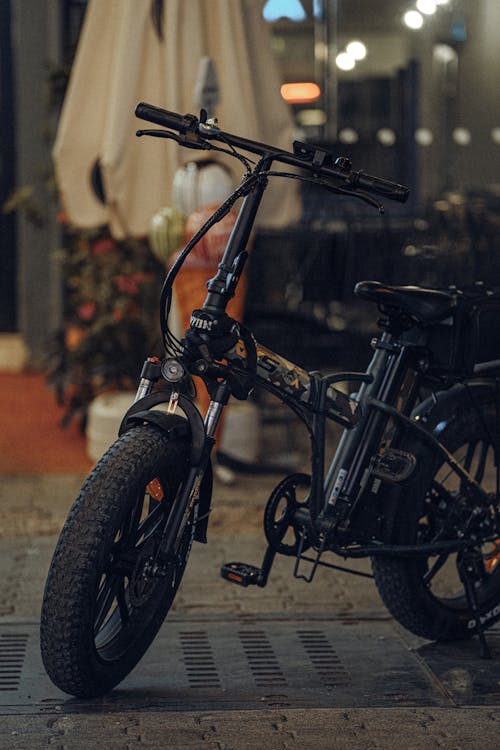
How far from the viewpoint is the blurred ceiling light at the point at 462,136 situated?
35.6 ft

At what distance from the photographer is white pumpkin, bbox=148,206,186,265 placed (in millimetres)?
5535

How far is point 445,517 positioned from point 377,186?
38.6 inches

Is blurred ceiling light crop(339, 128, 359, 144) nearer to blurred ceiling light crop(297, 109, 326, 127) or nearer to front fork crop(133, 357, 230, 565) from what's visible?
blurred ceiling light crop(297, 109, 326, 127)

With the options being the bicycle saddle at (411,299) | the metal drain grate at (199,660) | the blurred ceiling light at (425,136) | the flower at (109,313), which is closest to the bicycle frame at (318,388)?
the bicycle saddle at (411,299)

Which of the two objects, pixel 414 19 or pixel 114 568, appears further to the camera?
pixel 414 19

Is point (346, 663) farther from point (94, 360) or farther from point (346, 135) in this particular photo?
point (346, 135)

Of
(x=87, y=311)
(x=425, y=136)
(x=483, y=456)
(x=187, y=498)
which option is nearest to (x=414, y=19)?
(x=425, y=136)

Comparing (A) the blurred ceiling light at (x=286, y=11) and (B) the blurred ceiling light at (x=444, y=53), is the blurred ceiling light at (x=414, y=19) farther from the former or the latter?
(A) the blurred ceiling light at (x=286, y=11)

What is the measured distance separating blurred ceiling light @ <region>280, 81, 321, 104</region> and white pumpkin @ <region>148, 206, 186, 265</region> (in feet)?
15.7

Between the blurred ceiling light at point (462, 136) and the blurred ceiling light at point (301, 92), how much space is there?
1372 mm

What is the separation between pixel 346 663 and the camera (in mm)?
3545

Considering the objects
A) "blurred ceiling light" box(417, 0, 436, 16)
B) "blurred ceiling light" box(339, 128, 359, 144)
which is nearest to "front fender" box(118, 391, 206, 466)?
"blurred ceiling light" box(339, 128, 359, 144)

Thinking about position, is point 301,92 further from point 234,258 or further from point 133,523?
point 133,523

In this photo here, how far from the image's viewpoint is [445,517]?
11.7ft
